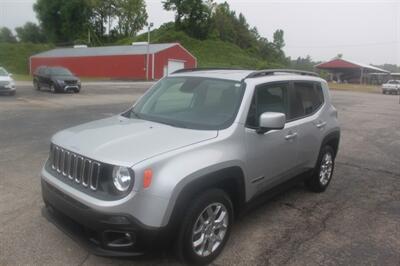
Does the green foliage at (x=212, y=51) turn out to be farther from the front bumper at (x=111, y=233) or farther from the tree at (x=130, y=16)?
the front bumper at (x=111, y=233)

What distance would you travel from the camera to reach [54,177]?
11.8ft

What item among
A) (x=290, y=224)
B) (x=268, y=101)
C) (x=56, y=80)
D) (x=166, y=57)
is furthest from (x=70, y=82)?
(x=166, y=57)

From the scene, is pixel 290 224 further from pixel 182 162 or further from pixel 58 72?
pixel 58 72

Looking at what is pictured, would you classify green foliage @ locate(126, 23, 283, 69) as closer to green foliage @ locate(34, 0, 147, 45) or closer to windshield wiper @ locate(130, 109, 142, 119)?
green foliage @ locate(34, 0, 147, 45)

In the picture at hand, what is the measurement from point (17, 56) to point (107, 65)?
19.6 m

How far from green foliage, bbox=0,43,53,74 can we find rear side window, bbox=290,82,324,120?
60587 millimetres

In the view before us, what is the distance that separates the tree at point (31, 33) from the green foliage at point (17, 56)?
28.3 m

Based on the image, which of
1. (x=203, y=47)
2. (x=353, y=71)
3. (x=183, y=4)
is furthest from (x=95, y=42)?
(x=353, y=71)

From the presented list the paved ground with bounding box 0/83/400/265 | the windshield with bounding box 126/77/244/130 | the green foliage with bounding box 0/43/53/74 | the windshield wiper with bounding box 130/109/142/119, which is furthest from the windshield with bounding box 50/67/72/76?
the green foliage with bounding box 0/43/53/74

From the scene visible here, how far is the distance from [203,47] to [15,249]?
205ft

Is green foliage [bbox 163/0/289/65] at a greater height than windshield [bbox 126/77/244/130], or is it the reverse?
green foliage [bbox 163/0/289/65]

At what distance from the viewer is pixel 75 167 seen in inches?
133

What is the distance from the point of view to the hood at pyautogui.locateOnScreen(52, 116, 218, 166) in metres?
3.16

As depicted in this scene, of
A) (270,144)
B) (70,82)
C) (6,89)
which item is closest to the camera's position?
(270,144)
